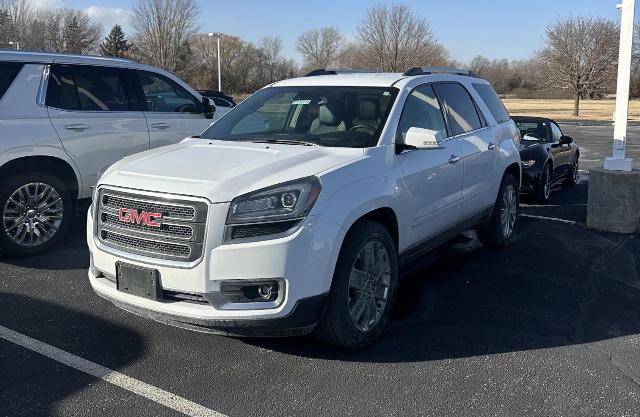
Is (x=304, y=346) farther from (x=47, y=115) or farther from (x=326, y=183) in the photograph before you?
(x=47, y=115)

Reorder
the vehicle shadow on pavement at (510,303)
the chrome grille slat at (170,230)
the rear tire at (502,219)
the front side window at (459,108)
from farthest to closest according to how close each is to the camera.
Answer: the rear tire at (502,219) < the front side window at (459,108) < the vehicle shadow on pavement at (510,303) < the chrome grille slat at (170,230)

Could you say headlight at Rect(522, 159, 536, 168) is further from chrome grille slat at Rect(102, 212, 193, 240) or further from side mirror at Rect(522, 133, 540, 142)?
chrome grille slat at Rect(102, 212, 193, 240)

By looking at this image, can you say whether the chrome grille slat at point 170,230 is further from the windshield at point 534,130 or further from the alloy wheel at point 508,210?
the windshield at point 534,130

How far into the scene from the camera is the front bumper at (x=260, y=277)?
3613mm

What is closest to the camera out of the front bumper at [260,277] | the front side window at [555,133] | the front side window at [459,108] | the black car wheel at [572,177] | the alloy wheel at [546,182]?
the front bumper at [260,277]

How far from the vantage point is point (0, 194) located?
19.7ft

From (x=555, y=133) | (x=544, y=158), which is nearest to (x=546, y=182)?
(x=544, y=158)

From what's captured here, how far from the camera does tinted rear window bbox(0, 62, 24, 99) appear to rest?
6137mm

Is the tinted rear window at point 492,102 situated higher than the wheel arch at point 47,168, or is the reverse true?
the tinted rear window at point 492,102

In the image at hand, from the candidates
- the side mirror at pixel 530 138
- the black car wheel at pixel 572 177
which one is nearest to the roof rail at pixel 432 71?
the side mirror at pixel 530 138

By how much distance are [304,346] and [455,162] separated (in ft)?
7.19

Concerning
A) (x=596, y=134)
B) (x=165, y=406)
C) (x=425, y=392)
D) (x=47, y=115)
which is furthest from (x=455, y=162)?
(x=596, y=134)

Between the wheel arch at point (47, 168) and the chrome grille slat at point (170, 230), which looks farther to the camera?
the wheel arch at point (47, 168)

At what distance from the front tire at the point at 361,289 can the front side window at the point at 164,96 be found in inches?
163
